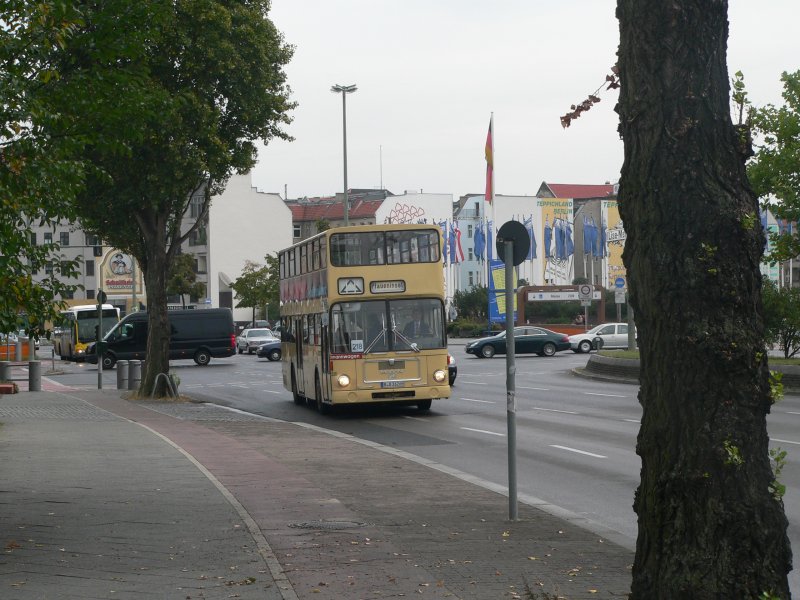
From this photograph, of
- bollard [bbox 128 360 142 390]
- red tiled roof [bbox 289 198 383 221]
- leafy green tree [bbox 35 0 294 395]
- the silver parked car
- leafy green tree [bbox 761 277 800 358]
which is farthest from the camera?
red tiled roof [bbox 289 198 383 221]

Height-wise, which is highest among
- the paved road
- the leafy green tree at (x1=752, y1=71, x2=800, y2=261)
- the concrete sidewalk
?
the leafy green tree at (x1=752, y1=71, x2=800, y2=261)

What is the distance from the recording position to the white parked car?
187 feet

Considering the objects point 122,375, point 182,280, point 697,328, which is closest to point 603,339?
point 122,375

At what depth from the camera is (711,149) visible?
216 inches

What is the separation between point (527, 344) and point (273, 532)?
4560 cm

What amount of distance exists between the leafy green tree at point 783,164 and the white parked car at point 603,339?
86.3 feet

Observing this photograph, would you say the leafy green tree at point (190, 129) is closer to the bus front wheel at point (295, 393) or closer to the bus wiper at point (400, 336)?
the bus front wheel at point (295, 393)

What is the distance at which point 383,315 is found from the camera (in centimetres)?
2355

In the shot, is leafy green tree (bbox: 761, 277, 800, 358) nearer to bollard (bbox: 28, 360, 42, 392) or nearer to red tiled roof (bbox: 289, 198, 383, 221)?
bollard (bbox: 28, 360, 42, 392)

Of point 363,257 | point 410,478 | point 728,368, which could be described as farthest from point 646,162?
point 363,257

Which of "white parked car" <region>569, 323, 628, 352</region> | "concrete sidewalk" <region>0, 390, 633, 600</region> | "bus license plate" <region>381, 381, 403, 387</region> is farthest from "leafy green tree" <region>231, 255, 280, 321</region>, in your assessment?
"concrete sidewalk" <region>0, 390, 633, 600</region>

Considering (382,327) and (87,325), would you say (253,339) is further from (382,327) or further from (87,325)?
(382,327)

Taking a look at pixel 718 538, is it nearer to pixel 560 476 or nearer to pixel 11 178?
pixel 11 178

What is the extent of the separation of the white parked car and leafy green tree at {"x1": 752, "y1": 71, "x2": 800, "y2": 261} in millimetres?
26318
